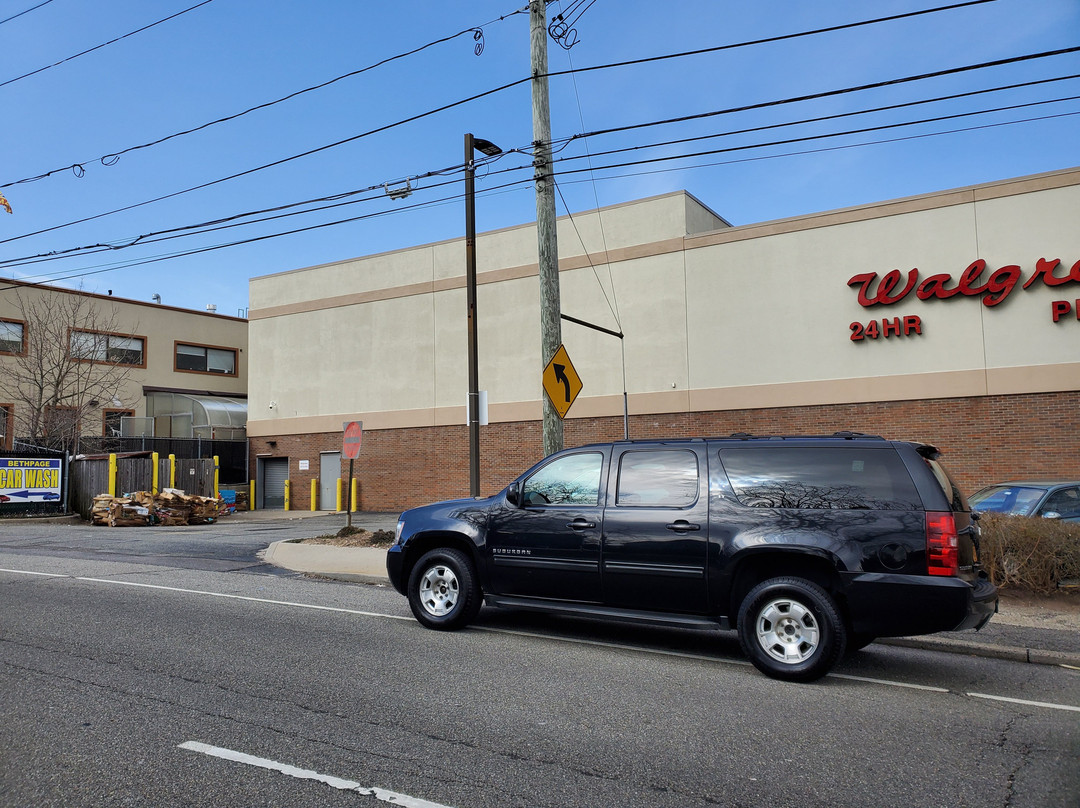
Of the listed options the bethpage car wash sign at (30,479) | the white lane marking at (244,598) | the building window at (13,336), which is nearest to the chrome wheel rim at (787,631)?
the white lane marking at (244,598)

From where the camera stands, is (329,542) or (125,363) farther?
(125,363)

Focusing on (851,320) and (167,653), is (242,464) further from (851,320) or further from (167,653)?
(167,653)

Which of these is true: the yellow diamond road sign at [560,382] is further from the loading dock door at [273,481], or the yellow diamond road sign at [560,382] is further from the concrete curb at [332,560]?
the loading dock door at [273,481]

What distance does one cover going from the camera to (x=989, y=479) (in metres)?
18.3

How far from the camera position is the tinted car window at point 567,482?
7.42m

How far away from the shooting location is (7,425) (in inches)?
1330

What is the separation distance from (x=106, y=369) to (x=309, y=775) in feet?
124

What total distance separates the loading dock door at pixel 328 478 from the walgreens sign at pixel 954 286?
18.4 meters

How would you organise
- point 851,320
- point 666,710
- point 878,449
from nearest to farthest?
point 666,710 → point 878,449 → point 851,320

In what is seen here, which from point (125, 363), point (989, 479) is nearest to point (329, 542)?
point (989, 479)

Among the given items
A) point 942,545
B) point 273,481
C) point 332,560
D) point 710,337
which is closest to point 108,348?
point 273,481

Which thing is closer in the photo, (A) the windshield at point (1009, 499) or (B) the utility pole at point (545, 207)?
(A) the windshield at point (1009, 499)

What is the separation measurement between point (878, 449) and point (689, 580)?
6.06 ft

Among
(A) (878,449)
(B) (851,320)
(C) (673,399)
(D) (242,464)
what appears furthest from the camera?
(D) (242,464)
